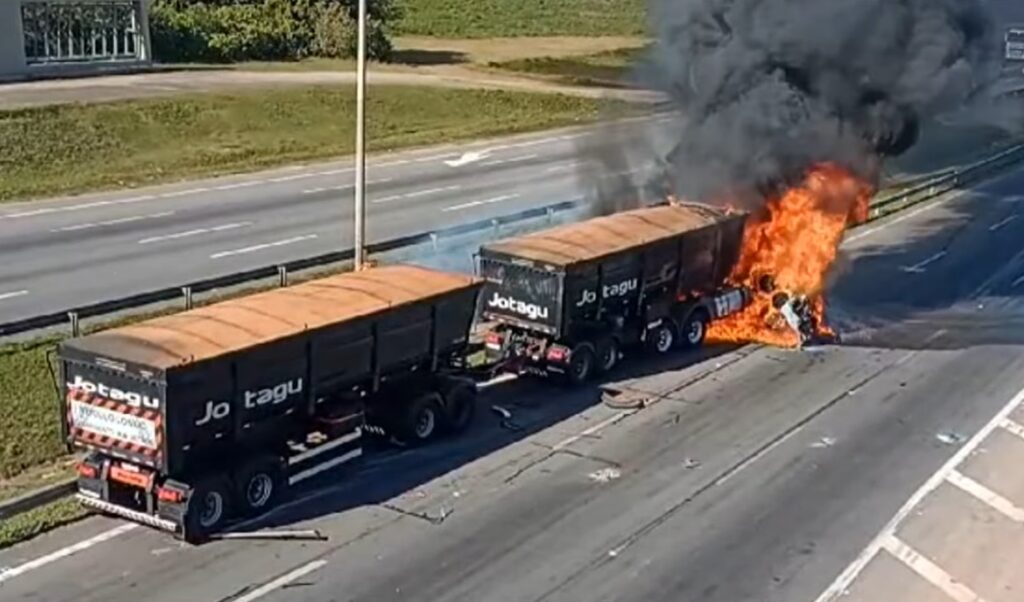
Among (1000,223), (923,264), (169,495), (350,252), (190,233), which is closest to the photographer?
(169,495)

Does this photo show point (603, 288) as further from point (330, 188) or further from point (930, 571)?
point (330, 188)

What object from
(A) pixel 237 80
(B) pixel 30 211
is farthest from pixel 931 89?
(A) pixel 237 80

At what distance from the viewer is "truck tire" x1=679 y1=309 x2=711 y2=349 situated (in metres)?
28.7

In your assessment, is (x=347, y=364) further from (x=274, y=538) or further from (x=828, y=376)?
(x=828, y=376)

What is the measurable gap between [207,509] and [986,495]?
11118 mm

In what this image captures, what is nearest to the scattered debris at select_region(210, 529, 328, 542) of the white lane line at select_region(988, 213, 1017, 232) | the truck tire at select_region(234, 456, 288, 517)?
the truck tire at select_region(234, 456, 288, 517)

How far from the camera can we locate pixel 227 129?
54594 mm

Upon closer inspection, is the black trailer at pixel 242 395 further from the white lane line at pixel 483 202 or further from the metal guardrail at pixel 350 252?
the white lane line at pixel 483 202

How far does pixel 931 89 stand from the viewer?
31.1 m

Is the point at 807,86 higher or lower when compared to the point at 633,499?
higher

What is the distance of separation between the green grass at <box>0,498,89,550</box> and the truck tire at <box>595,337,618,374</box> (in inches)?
411

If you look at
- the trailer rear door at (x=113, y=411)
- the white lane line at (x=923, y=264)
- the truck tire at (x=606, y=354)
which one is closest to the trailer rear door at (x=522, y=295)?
the truck tire at (x=606, y=354)

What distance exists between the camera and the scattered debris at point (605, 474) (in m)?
21.0

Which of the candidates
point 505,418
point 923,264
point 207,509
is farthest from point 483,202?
point 207,509
